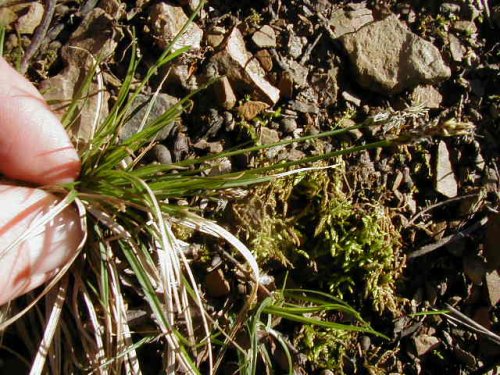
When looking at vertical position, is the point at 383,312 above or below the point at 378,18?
below

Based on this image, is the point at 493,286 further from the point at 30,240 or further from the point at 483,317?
the point at 30,240

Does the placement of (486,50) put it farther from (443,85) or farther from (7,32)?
(7,32)

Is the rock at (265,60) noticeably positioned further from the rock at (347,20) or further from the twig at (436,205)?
the twig at (436,205)

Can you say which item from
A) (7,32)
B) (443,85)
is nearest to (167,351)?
(7,32)

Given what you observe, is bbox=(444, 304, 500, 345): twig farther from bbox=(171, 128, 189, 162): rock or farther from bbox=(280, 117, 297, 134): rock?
bbox=(171, 128, 189, 162): rock

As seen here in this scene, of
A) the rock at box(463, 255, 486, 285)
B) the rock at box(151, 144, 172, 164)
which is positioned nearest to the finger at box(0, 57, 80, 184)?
the rock at box(151, 144, 172, 164)

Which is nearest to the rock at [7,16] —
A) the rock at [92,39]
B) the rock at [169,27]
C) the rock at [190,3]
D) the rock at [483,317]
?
the rock at [92,39]
